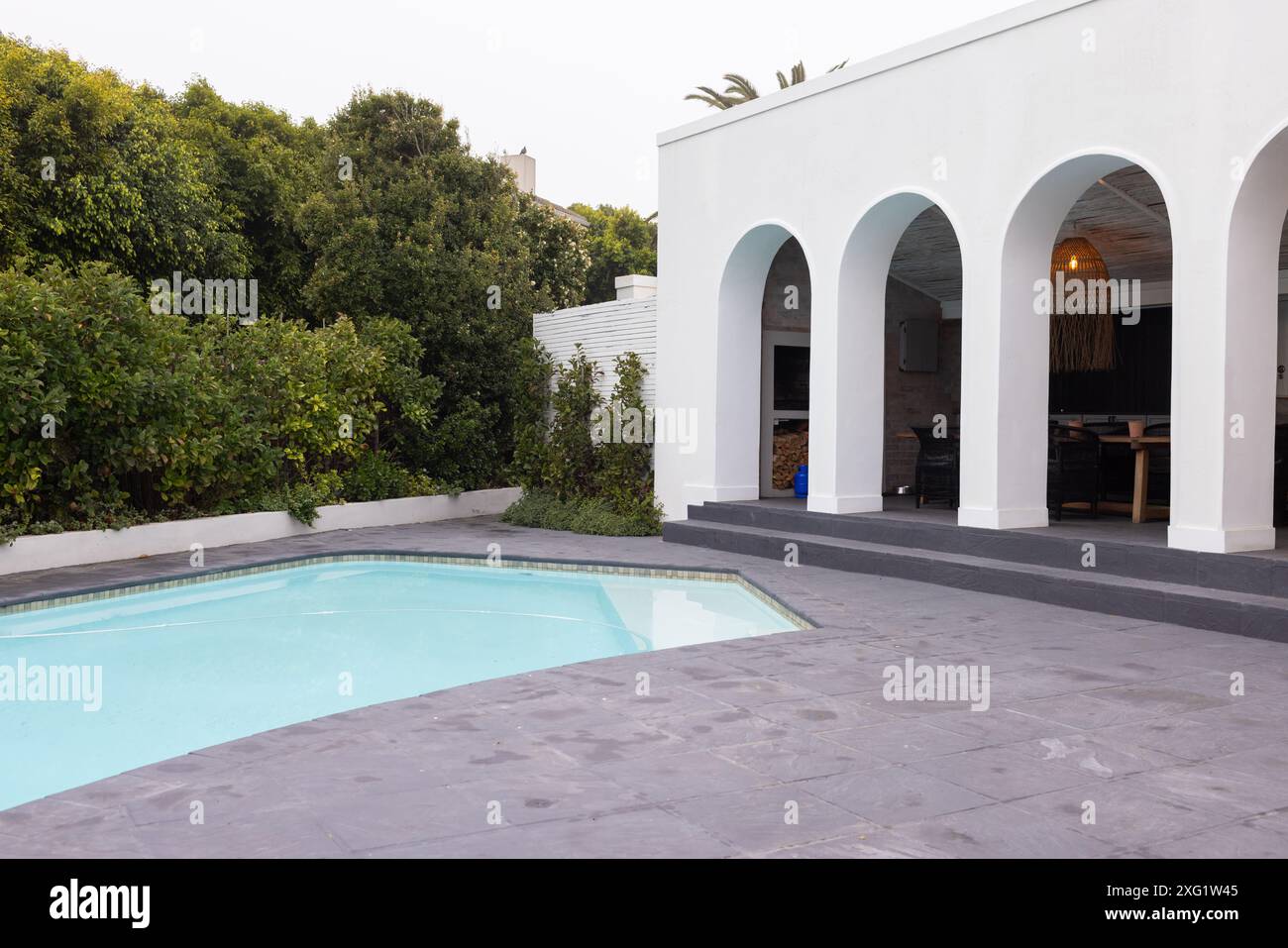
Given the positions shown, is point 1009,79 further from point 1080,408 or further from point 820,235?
point 1080,408

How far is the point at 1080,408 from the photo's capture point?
43.9 feet

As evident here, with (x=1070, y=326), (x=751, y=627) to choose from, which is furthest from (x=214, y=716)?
(x=1070, y=326)

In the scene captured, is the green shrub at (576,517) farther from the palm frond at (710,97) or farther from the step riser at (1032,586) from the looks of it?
the palm frond at (710,97)

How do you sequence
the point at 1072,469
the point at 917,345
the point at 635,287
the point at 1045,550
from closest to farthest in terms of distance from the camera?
the point at 1045,550 → the point at 1072,469 → the point at 917,345 → the point at 635,287

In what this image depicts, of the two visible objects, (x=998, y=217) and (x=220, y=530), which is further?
(x=220, y=530)

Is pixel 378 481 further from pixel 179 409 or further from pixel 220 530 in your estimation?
pixel 179 409

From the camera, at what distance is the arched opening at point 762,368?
12.4 metres

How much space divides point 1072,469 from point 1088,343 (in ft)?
6.57

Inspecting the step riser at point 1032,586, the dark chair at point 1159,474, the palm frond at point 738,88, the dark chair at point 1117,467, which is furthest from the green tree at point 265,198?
the dark chair at point 1159,474

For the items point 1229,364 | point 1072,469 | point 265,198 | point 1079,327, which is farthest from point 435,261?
point 265,198

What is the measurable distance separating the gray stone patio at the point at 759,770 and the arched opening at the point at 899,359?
4.56 m

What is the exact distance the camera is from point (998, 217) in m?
9.27

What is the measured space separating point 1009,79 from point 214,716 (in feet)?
24.9

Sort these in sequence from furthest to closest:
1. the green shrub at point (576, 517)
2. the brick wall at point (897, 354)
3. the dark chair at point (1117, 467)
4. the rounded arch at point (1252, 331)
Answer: the brick wall at point (897, 354)
the green shrub at point (576, 517)
the dark chair at point (1117, 467)
the rounded arch at point (1252, 331)
